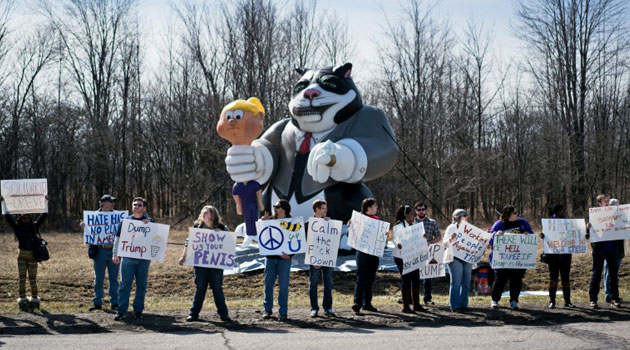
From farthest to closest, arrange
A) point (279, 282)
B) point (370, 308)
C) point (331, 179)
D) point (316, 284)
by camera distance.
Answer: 1. point (331, 179)
2. point (370, 308)
3. point (316, 284)
4. point (279, 282)

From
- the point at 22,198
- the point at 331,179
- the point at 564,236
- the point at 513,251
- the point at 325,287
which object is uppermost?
the point at 331,179

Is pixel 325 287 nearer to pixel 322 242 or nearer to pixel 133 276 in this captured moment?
pixel 322 242

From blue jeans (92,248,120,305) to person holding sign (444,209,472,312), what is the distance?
4.57 m

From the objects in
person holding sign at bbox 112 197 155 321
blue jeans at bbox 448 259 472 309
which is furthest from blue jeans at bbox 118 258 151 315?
blue jeans at bbox 448 259 472 309

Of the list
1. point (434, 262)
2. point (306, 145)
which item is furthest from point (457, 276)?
point (306, 145)

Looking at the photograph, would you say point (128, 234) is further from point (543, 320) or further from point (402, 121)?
point (402, 121)

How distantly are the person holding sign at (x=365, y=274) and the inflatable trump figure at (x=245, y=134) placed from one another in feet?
14.4

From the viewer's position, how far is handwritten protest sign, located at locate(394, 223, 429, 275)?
884 centimetres

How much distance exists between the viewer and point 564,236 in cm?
952

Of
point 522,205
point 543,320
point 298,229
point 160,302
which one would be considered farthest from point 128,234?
point 522,205

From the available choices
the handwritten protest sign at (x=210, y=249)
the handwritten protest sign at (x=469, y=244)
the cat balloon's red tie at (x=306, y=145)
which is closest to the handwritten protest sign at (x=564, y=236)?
the handwritten protest sign at (x=469, y=244)

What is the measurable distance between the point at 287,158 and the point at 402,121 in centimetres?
1854

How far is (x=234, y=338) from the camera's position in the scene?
731cm

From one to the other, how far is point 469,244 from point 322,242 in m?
2.00
